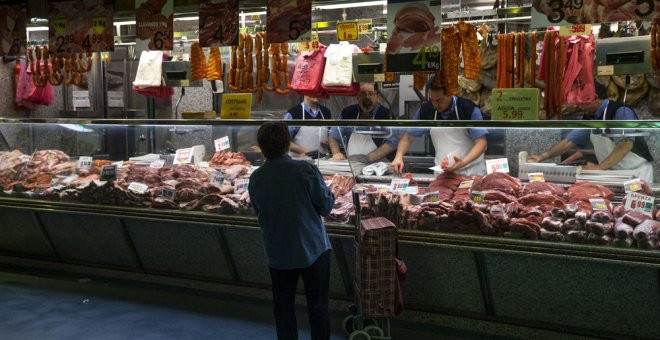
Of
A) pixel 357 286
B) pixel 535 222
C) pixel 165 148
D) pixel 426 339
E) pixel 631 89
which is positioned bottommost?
pixel 426 339

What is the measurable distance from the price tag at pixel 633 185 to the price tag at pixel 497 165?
90 cm

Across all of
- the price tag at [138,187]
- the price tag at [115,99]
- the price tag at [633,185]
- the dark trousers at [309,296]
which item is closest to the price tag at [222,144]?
the price tag at [138,187]

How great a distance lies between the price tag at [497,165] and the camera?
556 centimetres

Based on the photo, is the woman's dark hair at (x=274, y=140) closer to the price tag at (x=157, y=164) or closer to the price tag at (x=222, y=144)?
the price tag at (x=222, y=144)

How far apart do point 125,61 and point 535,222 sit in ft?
25.9

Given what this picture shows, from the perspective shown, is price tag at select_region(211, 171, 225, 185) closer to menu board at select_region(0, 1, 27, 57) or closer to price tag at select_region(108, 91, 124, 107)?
menu board at select_region(0, 1, 27, 57)

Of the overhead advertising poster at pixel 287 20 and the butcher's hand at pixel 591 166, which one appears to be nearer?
the butcher's hand at pixel 591 166

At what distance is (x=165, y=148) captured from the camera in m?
7.21

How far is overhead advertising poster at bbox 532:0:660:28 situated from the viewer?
4824 mm

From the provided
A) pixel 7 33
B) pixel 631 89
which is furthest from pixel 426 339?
pixel 7 33

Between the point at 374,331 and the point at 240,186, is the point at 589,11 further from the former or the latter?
the point at 240,186

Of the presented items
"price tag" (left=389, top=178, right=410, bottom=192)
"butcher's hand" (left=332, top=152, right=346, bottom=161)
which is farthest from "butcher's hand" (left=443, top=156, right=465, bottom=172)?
"butcher's hand" (left=332, top=152, right=346, bottom=161)

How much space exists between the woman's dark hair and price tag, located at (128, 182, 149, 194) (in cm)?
220

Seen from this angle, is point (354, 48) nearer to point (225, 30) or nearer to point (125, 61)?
point (225, 30)
